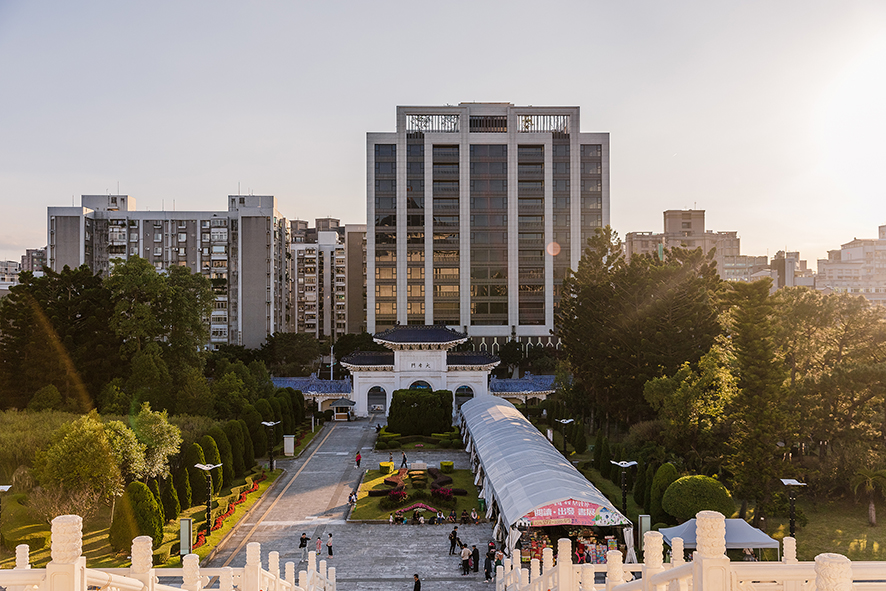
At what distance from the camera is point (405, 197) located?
87.5 m

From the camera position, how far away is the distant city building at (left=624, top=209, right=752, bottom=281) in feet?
417

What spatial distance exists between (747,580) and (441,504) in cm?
2482

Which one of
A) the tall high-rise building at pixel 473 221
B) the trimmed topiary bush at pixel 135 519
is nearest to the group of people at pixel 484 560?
the trimmed topiary bush at pixel 135 519

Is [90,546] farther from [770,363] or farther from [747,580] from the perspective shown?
[770,363]

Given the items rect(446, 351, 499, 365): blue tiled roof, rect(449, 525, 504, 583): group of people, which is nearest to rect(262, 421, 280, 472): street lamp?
rect(449, 525, 504, 583): group of people

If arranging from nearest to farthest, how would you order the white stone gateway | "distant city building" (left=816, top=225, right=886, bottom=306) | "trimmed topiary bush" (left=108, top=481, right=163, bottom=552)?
"trimmed topiary bush" (left=108, top=481, right=163, bottom=552) < the white stone gateway < "distant city building" (left=816, top=225, right=886, bottom=306)

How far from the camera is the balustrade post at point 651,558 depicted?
8.16m

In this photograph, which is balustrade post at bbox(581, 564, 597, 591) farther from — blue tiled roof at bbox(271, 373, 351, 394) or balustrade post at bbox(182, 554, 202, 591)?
blue tiled roof at bbox(271, 373, 351, 394)

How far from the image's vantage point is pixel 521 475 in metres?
25.7

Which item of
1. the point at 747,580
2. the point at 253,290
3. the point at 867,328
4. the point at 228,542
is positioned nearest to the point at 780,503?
the point at 867,328

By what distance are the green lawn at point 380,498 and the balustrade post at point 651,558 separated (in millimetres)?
20738

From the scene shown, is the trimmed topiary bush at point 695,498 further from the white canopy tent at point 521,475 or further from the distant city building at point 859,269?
the distant city building at point 859,269

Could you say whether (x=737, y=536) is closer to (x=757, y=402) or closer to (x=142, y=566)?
(x=757, y=402)

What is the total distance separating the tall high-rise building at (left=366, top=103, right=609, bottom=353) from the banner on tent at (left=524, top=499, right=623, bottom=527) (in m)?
64.7
